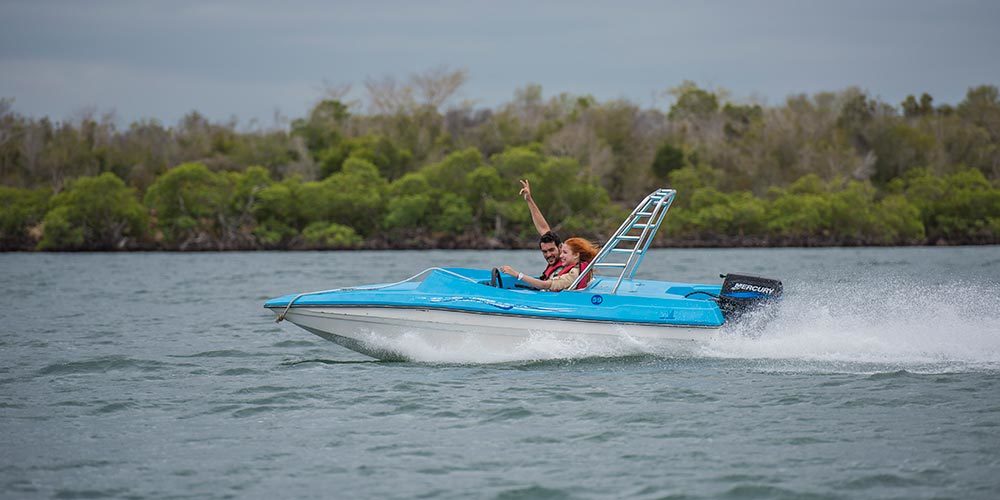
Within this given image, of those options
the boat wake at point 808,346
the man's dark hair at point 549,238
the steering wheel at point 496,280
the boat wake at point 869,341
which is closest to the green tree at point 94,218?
the boat wake at point 808,346

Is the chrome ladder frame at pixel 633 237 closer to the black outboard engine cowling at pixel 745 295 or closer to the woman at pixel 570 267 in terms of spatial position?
the woman at pixel 570 267

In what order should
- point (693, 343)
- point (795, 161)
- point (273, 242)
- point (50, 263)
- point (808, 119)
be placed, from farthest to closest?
point (808, 119) → point (795, 161) → point (273, 242) → point (50, 263) → point (693, 343)

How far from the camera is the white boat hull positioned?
12555 mm

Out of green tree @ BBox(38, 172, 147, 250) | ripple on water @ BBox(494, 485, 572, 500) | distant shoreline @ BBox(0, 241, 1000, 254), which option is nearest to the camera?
ripple on water @ BBox(494, 485, 572, 500)

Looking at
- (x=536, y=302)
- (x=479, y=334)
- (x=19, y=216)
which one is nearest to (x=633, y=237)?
(x=536, y=302)

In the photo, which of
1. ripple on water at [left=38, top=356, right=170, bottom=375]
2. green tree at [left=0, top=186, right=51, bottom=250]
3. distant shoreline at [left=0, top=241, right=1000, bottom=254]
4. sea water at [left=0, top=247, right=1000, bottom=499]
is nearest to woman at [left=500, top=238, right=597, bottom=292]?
sea water at [left=0, top=247, right=1000, bottom=499]

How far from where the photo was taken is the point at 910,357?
1267 cm

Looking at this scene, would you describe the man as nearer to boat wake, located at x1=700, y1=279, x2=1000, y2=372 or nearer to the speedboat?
the speedboat

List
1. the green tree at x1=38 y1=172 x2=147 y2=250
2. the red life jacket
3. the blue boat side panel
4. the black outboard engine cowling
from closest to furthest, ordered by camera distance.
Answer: the blue boat side panel
the black outboard engine cowling
the red life jacket
the green tree at x1=38 y1=172 x2=147 y2=250

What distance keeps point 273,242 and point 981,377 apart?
186 feet

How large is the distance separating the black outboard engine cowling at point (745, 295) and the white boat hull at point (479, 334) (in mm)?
381

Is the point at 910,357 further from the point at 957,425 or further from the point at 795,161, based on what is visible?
the point at 795,161

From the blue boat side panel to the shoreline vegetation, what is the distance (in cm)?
5153

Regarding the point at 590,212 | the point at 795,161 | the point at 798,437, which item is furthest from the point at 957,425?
the point at 795,161
